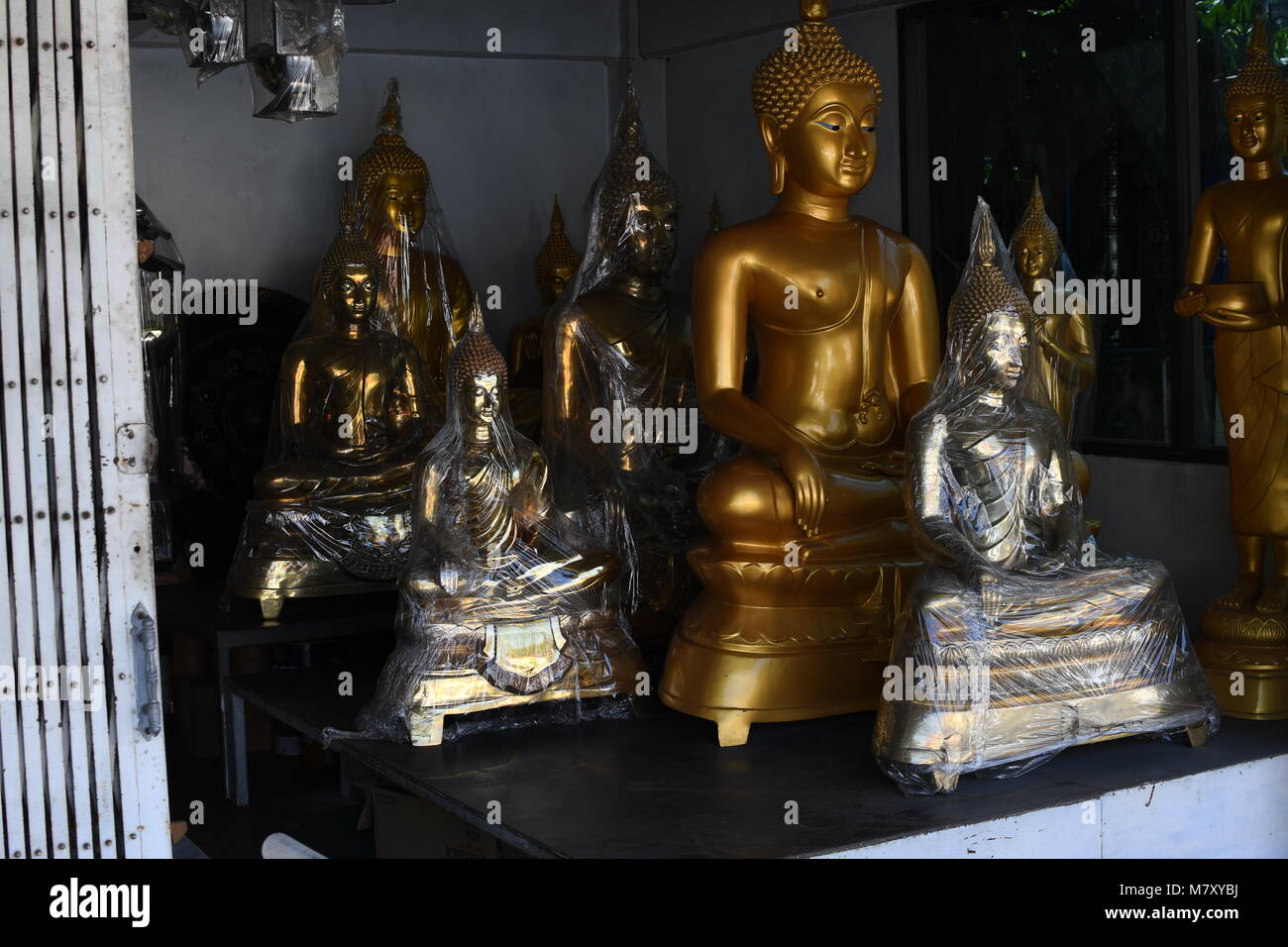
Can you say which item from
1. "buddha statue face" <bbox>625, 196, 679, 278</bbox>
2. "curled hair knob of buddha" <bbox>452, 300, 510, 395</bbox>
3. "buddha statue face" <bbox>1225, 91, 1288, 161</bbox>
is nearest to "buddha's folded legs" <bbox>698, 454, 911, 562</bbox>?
"curled hair knob of buddha" <bbox>452, 300, 510, 395</bbox>

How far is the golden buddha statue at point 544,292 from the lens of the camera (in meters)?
5.83

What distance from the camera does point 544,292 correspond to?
5902 millimetres

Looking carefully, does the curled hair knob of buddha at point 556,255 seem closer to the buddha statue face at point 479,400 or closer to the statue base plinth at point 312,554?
the statue base plinth at point 312,554

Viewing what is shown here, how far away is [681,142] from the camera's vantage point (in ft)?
21.1

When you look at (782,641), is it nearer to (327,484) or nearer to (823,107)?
(823,107)

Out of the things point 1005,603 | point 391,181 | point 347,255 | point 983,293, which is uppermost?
point 391,181

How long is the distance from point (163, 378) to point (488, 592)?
2.43m

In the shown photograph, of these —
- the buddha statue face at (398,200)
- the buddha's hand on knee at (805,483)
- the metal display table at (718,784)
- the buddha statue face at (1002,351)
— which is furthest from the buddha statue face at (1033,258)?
the buddha statue face at (398,200)

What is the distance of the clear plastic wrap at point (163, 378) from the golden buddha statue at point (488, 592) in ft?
6.70

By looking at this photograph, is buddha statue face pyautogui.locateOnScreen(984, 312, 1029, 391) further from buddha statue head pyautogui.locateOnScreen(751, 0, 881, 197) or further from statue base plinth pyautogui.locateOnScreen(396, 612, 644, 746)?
statue base plinth pyautogui.locateOnScreen(396, 612, 644, 746)

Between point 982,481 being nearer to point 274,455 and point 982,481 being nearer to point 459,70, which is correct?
point 274,455

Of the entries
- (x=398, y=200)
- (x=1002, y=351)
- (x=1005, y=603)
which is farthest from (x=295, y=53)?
(x=398, y=200)

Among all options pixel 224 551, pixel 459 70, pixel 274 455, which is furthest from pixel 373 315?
pixel 459 70

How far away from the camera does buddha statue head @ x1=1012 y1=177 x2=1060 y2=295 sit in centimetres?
400
